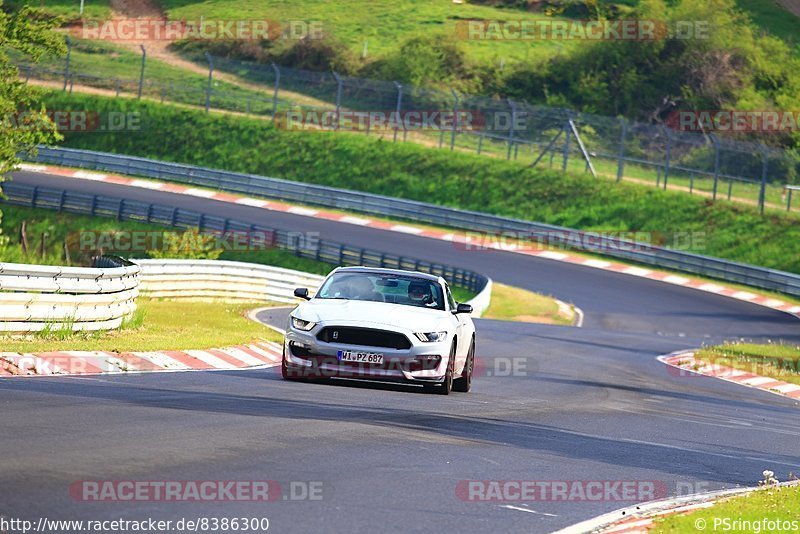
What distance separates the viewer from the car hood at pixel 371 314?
572 inches

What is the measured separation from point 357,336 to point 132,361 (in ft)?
10.6

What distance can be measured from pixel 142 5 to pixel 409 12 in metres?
16.9

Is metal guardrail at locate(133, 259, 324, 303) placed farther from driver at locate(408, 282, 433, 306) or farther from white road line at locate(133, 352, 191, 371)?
driver at locate(408, 282, 433, 306)

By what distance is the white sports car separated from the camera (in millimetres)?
14477

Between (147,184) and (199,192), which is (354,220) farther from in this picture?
(147,184)

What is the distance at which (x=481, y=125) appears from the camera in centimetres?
5697

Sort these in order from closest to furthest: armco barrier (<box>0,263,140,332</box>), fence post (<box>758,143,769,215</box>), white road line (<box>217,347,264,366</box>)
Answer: armco barrier (<box>0,263,140,332</box>) < white road line (<box>217,347,264,366</box>) < fence post (<box>758,143,769,215</box>)

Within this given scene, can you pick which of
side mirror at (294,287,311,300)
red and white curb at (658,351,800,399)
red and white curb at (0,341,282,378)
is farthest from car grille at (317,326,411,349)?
red and white curb at (658,351,800,399)

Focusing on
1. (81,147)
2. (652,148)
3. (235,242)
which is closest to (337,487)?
(235,242)

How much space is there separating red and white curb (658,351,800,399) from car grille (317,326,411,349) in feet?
33.5

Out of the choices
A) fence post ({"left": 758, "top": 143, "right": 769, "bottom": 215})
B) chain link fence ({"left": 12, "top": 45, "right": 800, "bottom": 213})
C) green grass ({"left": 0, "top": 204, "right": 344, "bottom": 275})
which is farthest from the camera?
chain link fence ({"left": 12, "top": 45, "right": 800, "bottom": 213})

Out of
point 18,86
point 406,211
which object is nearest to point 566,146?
point 406,211

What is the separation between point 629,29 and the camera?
70.9m

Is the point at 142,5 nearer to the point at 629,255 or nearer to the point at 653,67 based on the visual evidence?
the point at 653,67
